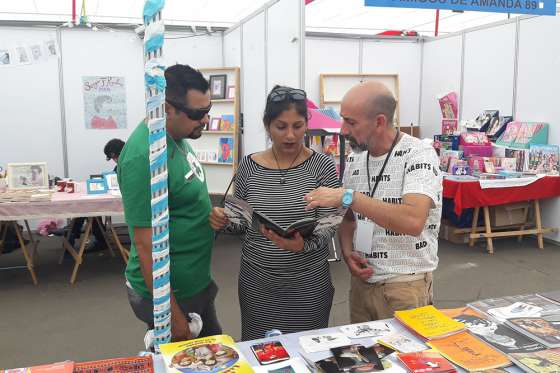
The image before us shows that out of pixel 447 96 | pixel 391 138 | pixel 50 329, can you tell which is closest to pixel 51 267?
pixel 50 329

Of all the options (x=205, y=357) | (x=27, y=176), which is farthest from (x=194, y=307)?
(x=27, y=176)

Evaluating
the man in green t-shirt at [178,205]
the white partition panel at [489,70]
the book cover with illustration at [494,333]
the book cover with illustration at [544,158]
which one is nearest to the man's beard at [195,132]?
the man in green t-shirt at [178,205]

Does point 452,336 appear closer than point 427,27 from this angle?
Yes

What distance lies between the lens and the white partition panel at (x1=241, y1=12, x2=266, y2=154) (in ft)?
15.9

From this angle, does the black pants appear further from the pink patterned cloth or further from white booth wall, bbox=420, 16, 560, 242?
white booth wall, bbox=420, 16, 560, 242

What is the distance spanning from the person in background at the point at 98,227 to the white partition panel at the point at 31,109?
123 cm

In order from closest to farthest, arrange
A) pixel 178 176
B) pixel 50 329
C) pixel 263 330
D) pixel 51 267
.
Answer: pixel 178 176 < pixel 263 330 < pixel 50 329 < pixel 51 267

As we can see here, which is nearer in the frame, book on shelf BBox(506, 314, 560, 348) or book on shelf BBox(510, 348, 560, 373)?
book on shelf BBox(510, 348, 560, 373)

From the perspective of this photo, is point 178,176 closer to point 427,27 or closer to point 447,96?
point 447,96

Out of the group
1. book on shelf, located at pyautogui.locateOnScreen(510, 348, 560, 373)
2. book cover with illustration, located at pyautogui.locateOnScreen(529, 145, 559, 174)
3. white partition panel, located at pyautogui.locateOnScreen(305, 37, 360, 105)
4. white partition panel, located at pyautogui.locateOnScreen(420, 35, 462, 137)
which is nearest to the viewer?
book on shelf, located at pyautogui.locateOnScreen(510, 348, 560, 373)

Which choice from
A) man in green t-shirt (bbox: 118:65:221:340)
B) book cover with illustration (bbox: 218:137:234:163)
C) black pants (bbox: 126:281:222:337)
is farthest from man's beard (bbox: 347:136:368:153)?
book cover with illustration (bbox: 218:137:234:163)

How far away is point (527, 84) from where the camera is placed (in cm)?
543

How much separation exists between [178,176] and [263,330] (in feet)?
2.21

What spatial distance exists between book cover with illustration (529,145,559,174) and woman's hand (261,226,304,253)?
4.50m
